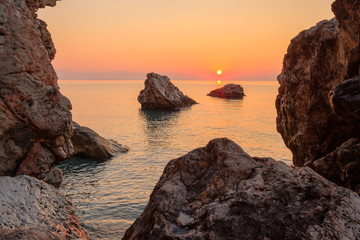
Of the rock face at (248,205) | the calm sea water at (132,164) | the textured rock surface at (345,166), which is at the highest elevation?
the rock face at (248,205)

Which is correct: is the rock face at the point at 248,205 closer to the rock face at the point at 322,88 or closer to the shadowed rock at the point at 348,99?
the shadowed rock at the point at 348,99

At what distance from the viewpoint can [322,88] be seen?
16.6m

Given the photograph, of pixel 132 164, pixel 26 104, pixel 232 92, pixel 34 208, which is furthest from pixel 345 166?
pixel 232 92

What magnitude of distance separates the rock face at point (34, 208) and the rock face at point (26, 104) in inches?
109

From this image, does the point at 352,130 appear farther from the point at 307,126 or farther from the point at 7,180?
the point at 7,180

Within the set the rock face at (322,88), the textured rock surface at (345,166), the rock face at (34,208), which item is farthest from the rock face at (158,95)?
the textured rock surface at (345,166)

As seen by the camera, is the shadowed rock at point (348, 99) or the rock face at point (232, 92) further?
the rock face at point (232, 92)

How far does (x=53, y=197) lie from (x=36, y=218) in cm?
166

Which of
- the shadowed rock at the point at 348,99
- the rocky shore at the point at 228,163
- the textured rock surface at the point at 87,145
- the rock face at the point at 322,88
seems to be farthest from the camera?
the textured rock surface at the point at 87,145

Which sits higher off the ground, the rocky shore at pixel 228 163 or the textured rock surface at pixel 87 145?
the rocky shore at pixel 228 163

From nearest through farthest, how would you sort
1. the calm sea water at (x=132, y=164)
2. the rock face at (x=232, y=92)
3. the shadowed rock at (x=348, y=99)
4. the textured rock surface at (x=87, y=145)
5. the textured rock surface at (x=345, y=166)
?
the shadowed rock at (x=348, y=99)
the textured rock surface at (x=345, y=166)
the calm sea water at (x=132, y=164)
the textured rock surface at (x=87, y=145)
the rock face at (x=232, y=92)

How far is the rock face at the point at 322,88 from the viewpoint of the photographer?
12508 millimetres

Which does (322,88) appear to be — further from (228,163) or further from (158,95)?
(158,95)

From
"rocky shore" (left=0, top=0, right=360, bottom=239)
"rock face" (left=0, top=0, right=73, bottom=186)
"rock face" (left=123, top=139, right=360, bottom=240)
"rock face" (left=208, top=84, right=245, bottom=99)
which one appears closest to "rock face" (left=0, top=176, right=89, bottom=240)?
"rocky shore" (left=0, top=0, right=360, bottom=239)
